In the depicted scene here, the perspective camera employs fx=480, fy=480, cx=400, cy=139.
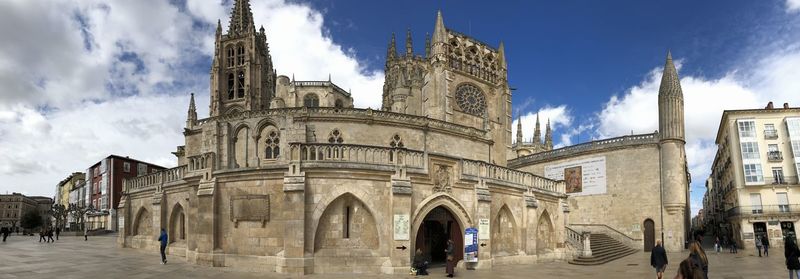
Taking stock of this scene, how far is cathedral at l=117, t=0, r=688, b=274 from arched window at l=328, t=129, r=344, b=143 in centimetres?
9

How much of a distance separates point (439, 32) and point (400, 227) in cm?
3716

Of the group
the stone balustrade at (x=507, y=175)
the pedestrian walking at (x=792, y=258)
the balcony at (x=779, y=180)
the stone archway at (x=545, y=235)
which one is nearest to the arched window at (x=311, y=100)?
the stone balustrade at (x=507, y=175)

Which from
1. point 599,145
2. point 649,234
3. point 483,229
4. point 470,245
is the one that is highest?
point 599,145

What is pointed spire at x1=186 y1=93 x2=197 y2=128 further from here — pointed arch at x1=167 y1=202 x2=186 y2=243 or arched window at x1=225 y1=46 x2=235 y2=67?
pointed arch at x1=167 y1=202 x2=186 y2=243

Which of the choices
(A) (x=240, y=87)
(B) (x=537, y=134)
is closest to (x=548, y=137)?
(B) (x=537, y=134)

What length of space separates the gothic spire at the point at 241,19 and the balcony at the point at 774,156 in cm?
5093

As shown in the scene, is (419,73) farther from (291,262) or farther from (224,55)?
(291,262)

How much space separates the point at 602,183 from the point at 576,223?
415 centimetres

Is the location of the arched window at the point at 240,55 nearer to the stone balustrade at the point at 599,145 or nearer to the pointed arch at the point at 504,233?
the stone balustrade at the point at 599,145

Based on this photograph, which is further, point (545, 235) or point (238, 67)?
point (238, 67)

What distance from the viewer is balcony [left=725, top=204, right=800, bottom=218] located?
129 feet

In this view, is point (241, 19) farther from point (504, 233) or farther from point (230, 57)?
point (504, 233)

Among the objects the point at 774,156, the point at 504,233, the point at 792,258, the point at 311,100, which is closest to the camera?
the point at 792,258

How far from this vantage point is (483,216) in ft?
68.3
